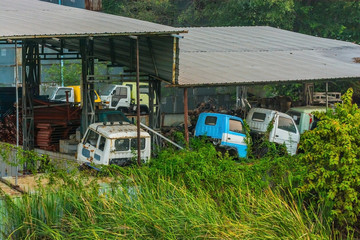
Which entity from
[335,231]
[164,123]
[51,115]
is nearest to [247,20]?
[164,123]

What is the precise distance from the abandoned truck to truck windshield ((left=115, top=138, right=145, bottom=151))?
119 inches

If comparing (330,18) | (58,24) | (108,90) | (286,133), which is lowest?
(286,133)

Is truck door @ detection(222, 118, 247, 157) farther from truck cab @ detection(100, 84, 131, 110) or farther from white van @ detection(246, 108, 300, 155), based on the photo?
truck cab @ detection(100, 84, 131, 110)

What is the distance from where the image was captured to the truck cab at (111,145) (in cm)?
1886

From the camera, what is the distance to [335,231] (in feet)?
51.1

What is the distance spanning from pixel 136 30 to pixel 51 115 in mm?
6235

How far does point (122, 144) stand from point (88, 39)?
3.94 meters

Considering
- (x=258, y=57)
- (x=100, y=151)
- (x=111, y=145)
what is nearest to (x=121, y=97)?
(x=258, y=57)

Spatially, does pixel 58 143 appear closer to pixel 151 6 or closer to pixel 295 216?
pixel 295 216

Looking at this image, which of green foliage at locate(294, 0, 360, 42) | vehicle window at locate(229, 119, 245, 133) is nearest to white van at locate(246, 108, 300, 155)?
vehicle window at locate(229, 119, 245, 133)

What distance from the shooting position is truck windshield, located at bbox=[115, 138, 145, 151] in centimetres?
1900

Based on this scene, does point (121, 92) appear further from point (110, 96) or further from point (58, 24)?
point (58, 24)

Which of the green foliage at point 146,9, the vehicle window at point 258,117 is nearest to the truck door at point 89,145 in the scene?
the vehicle window at point 258,117

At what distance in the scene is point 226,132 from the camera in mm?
21547
